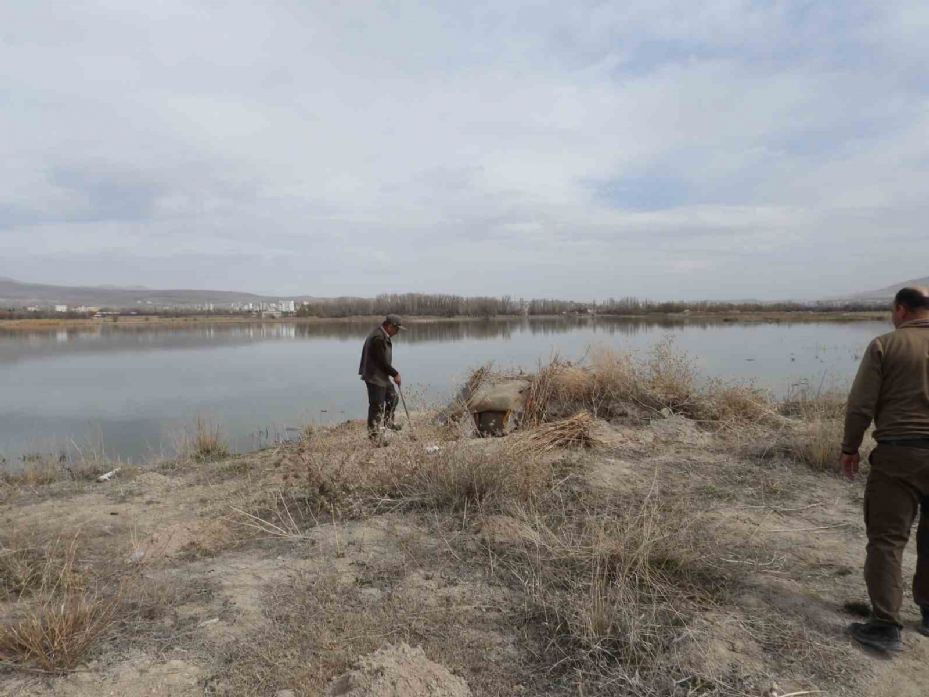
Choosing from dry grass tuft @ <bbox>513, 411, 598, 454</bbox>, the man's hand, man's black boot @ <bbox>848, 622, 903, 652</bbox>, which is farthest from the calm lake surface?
man's black boot @ <bbox>848, 622, 903, 652</bbox>

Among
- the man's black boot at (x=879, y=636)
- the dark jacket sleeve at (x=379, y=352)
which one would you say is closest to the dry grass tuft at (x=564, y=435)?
the dark jacket sleeve at (x=379, y=352)

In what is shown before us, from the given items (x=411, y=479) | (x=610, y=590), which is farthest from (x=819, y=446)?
(x=411, y=479)

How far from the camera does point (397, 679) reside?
94.5 inches

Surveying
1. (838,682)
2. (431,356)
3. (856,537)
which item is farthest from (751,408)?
(431,356)

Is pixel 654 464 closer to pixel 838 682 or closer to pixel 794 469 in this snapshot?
pixel 794 469

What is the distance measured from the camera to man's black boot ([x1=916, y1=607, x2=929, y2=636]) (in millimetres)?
2898

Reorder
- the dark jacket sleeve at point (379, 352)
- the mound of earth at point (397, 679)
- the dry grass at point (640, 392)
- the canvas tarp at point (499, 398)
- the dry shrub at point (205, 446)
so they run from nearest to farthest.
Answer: the mound of earth at point (397, 679), the dark jacket sleeve at point (379, 352), the canvas tarp at point (499, 398), the dry grass at point (640, 392), the dry shrub at point (205, 446)

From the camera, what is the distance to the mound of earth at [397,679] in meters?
2.36

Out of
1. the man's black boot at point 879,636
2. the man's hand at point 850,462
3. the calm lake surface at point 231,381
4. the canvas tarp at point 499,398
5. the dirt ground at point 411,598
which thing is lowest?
the calm lake surface at point 231,381

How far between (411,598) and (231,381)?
19337 millimetres

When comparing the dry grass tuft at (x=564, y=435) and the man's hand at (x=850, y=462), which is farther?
the dry grass tuft at (x=564, y=435)

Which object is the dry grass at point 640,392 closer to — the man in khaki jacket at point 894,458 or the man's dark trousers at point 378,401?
the man's dark trousers at point 378,401

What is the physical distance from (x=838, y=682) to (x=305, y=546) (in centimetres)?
331

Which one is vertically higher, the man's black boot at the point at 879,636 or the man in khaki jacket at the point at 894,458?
the man in khaki jacket at the point at 894,458
